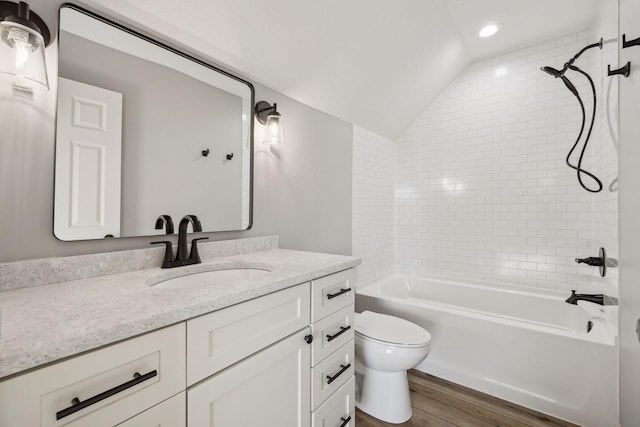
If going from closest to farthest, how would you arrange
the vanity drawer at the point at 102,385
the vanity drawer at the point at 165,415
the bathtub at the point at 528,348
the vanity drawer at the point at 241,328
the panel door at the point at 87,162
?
the vanity drawer at the point at 102,385 < the vanity drawer at the point at 165,415 < the vanity drawer at the point at 241,328 < the panel door at the point at 87,162 < the bathtub at the point at 528,348

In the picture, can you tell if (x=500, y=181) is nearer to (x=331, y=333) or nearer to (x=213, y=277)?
(x=331, y=333)

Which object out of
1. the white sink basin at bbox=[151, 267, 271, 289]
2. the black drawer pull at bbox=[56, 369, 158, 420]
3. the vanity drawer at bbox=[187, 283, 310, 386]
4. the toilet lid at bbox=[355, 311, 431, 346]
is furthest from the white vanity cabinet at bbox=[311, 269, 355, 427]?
the black drawer pull at bbox=[56, 369, 158, 420]

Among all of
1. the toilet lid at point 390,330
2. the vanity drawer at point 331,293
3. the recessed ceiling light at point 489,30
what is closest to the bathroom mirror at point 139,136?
the vanity drawer at point 331,293

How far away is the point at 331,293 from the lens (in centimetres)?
128

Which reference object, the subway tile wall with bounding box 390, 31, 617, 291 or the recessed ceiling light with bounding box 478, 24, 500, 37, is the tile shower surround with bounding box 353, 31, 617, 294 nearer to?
the subway tile wall with bounding box 390, 31, 617, 291

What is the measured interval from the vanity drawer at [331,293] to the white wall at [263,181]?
2.15 ft

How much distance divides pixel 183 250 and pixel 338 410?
3.45 ft

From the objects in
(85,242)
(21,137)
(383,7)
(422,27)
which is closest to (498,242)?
(422,27)

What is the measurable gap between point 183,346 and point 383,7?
206 centimetres

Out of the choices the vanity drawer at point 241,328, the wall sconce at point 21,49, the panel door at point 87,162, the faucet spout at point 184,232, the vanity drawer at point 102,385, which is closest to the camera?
the vanity drawer at point 102,385

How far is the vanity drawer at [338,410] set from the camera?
1.21 m

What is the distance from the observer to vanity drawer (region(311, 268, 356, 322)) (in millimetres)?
1184

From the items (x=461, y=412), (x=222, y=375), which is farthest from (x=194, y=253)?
(x=461, y=412)

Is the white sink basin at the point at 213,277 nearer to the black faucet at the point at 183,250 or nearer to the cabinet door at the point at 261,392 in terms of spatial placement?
the black faucet at the point at 183,250
